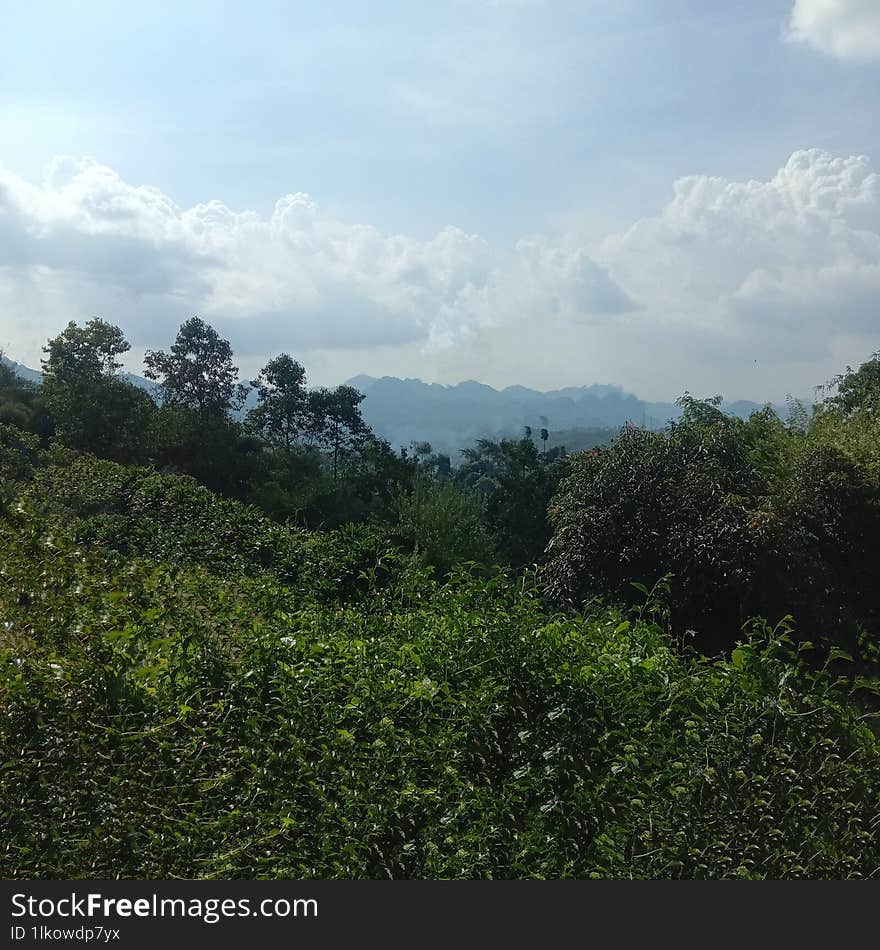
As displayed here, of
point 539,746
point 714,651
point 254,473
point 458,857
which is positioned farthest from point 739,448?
point 254,473

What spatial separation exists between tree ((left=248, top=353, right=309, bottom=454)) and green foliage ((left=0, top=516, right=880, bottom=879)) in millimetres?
25762

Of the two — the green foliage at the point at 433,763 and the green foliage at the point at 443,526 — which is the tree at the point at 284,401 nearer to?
the green foliage at the point at 443,526

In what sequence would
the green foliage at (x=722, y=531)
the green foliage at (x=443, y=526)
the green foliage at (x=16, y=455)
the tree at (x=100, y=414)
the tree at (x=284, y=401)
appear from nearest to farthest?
1. the green foliage at (x=722, y=531)
2. the green foliage at (x=16, y=455)
3. the green foliage at (x=443, y=526)
4. the tree at (x=100, y=414)
5. the tree at (x=284, y=401)

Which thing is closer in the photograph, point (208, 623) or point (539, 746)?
point (539, 746)

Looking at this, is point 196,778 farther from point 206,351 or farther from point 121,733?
point 206,351

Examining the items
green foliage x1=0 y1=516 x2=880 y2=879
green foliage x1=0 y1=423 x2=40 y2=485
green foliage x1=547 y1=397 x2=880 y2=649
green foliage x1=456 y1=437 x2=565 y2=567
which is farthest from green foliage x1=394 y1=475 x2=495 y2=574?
green foliage x1=0 y1=516 x2=880 y2=879

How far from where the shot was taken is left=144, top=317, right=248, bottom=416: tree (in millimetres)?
30094

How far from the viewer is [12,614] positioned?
17.9 feet

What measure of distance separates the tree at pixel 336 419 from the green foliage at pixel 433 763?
26636mm

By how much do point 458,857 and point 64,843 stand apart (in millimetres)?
1597

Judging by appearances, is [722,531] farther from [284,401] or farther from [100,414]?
[284,401]

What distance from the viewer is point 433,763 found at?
356 cm

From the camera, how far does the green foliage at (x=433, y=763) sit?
325 centimetres

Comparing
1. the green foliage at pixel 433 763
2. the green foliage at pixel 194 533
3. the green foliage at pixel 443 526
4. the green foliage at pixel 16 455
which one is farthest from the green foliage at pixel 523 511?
the green foliage at pixel 433 763
